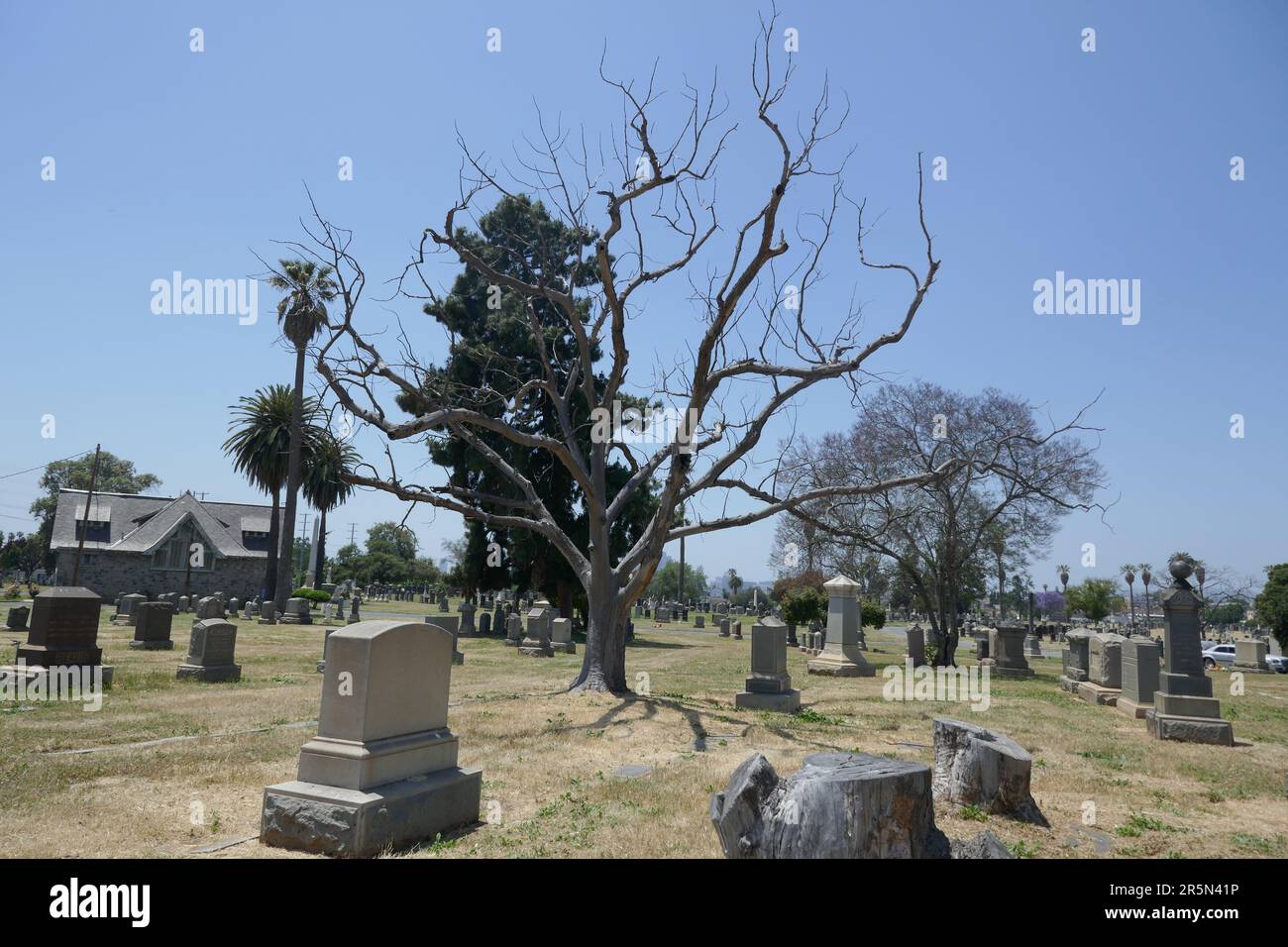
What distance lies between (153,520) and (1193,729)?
174 feet

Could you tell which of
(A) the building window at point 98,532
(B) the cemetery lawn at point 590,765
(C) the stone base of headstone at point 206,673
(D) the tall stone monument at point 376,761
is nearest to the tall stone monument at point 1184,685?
(B) the cemetery lawn at point 590,765

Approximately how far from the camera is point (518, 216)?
30.1 m

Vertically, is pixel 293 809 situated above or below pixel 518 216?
below

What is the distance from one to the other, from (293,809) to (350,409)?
8030 mm

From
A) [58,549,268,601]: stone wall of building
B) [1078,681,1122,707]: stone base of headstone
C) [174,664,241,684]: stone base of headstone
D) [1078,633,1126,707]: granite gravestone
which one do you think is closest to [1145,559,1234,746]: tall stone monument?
[1078,681,1122,707]: stone base of headstone

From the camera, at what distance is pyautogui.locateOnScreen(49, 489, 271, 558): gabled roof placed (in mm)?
45062

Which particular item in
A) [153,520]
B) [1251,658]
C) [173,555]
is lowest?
[1251,658]

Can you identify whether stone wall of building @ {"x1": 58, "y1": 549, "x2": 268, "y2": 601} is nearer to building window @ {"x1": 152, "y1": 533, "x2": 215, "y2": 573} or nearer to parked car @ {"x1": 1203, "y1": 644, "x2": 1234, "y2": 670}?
building window @ {"x1": 152, "y1": 533, "x2": 215, "y2": 573}

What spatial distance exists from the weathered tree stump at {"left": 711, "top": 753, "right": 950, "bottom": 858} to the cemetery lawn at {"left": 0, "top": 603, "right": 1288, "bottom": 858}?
868mm

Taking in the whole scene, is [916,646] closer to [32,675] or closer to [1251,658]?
[1251,658]

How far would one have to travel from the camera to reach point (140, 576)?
4512 centimetres

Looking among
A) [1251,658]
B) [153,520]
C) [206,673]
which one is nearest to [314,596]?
[153,520]

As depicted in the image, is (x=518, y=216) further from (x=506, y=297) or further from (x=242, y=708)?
(x=242, y=708)
